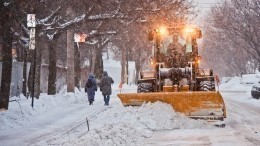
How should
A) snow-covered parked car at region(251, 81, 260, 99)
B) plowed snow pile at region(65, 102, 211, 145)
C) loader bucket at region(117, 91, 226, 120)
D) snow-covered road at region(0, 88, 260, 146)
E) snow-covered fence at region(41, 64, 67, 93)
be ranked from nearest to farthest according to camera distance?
plowed snow pile at region(65, 102, 211, 145), snow-covered road at region(0, 88, 260, 146), loader bucket at region(117, 91, 226, 120), snow-covered parked car at region(251, 81, 260, 99), snow-covered fence at region(41, 64, 67, 93)

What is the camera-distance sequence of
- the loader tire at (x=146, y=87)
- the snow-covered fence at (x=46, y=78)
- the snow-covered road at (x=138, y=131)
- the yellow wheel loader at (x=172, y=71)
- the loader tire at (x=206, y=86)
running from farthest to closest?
1. the snow-covered fence at (x=46, y=78)
2. the loader tire at (x=146, y=87)
3. the loader tire at (x=206, y=86)
4. the yellow wheel loader at (x=172, y=71)
5. the snow-covered road at (x=138, y=131)

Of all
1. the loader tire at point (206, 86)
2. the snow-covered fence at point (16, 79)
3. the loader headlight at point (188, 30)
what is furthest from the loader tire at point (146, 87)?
the snow-covered fence at point (16, 79)

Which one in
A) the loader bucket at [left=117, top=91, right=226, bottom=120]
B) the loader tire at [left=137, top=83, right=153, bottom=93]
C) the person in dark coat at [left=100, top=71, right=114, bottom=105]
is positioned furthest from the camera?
the person in dark coat at [left=100, top=71, right=114, bottom=105]

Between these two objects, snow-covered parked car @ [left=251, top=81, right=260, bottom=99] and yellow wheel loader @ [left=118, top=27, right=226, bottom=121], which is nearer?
yellow wheel loader @ [left=118, top=27, right=226, bottom=121]

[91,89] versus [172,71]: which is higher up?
[172,71]

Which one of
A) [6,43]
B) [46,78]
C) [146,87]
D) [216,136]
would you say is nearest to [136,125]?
[216,136]

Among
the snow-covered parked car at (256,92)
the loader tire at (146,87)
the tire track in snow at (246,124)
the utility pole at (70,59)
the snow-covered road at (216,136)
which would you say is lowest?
the snow-covered road at (216,136)

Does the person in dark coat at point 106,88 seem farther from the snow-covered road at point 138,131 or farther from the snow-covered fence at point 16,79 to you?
the snow-covered road at point 138,131

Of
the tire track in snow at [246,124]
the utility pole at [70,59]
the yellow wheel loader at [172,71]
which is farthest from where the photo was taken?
the utility pole at [70,59]

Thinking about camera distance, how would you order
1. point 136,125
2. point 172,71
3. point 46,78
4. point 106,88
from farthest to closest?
point 46,78, point 106,88, point 172,71, point 136,125

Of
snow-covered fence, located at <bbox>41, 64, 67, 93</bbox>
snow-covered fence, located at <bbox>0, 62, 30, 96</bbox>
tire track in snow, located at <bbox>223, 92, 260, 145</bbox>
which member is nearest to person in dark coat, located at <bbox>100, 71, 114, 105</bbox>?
snow-covered fence, located at <bbox>0, 62, 30, 96</bbox>

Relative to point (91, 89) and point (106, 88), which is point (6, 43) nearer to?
point (106, 88)

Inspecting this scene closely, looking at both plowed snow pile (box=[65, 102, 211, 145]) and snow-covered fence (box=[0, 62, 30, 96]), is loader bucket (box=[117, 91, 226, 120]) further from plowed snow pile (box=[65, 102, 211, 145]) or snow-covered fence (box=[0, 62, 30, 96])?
snow-covered fence (box=[0, 62, 30, 96])

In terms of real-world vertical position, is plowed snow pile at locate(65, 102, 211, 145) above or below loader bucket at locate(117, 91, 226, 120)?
below
